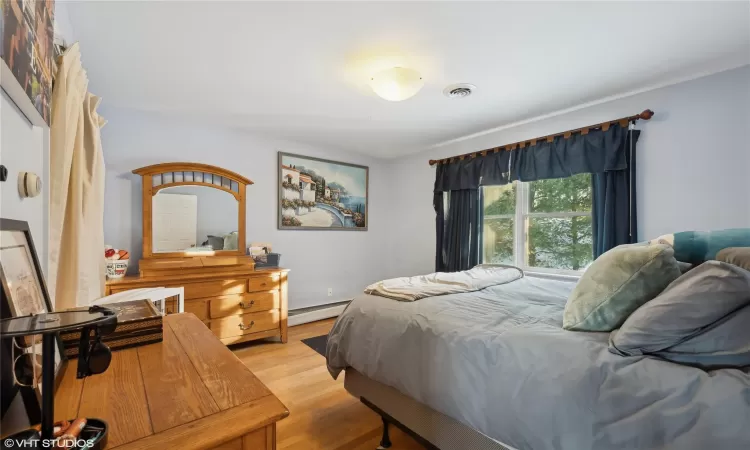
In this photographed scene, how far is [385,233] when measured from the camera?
4715 mm

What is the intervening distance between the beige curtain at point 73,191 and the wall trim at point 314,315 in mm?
2159

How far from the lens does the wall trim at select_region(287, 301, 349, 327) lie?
3721 mm

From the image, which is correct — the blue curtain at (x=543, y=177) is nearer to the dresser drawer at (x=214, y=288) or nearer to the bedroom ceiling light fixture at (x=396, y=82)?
the bedroom ceiling light fixture at (x=396, y=82)

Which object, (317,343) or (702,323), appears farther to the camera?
(317,343)

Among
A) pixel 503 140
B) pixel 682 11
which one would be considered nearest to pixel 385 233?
pixel 503 140

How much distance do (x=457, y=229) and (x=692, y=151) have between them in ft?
6.52

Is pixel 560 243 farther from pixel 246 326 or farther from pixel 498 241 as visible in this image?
pixel 246 326

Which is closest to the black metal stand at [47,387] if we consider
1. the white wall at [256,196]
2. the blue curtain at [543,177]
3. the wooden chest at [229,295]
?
the wooden chest at [229,295]

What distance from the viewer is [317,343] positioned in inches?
125

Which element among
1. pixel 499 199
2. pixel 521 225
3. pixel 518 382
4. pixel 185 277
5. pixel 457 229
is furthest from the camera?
pixel 457 229

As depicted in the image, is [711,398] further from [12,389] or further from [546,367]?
[12,389]

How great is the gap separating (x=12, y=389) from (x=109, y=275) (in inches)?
97.1

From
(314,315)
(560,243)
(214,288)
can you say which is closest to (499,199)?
(560,243)

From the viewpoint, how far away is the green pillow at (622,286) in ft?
3.95
